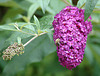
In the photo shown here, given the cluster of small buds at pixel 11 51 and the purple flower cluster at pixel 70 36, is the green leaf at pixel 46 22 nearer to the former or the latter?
the purple flower cluster at pixel 70 36

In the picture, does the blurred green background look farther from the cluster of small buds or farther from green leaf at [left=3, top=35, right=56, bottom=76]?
the cluster of small buds

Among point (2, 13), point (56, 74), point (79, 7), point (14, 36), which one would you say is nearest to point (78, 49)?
point (79, 7)

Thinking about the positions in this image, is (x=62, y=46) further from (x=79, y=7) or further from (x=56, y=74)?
(x=56, y=74)

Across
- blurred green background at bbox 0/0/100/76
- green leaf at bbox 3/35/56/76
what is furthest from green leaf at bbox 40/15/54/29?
green leaf at bbox 3/35/56/76

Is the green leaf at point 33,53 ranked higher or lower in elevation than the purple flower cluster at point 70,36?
lower

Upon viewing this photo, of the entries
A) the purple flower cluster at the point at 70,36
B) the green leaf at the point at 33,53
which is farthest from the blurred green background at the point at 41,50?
the purple flower cluster at the point at 70,36
